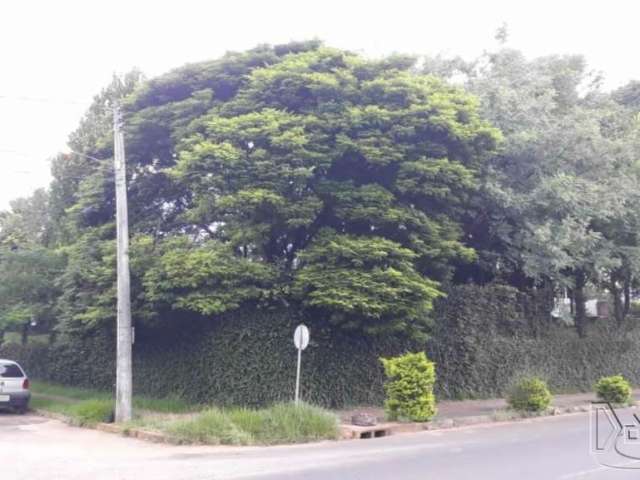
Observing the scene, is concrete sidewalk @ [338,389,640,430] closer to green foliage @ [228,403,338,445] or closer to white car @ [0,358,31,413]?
green foliage @ [228,403,338,445]

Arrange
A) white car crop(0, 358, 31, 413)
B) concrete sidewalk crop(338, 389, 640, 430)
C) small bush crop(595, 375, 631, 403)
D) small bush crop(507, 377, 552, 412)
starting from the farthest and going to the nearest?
1. small bush crop(595, 375, 631, 403)
2. white car crop(0, 358, 31, 413)
3. small bush crop(507, 377, 552, 412)
4. concrete sidewalk crop(338, 389, 640, 430)

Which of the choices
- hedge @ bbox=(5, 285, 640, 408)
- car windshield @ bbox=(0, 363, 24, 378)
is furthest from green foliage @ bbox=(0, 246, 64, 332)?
car windshield @ bbox=(0, 363, 24, 378)

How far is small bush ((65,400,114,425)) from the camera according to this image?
17094mm

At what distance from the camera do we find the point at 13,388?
2000 centimetres

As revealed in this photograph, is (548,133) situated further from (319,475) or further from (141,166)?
(319,475)

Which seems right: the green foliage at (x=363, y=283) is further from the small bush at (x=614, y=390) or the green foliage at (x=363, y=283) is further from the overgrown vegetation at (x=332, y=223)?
the small bush at (x=614, y=390)

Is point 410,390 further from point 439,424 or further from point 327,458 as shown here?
point 327,458

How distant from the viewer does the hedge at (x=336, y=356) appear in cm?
1866

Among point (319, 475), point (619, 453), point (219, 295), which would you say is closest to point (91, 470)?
point (319, 475)

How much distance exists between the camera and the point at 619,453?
494 inches

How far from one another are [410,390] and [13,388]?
437 inches

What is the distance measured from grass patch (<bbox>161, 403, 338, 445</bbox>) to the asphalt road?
1.53 ft

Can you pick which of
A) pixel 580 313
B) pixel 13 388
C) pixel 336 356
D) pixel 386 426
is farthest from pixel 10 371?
pixel 580 313

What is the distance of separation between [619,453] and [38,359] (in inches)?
886
